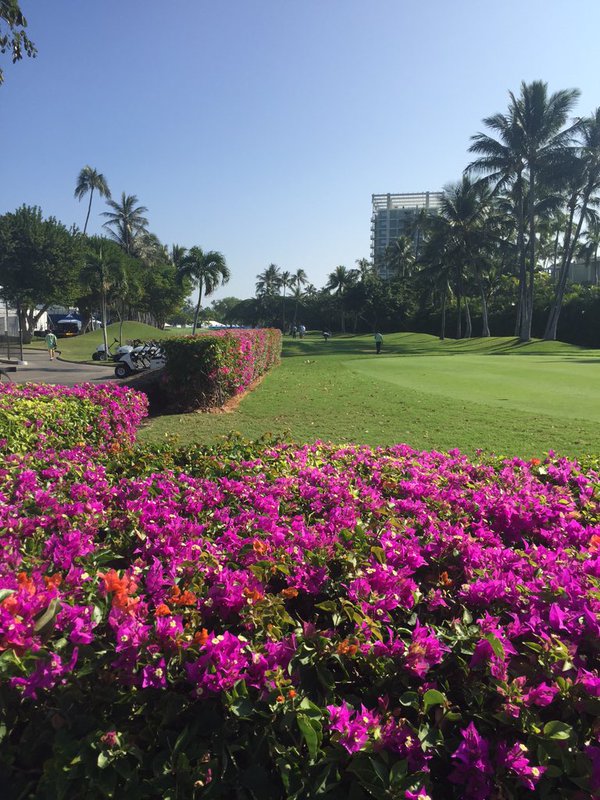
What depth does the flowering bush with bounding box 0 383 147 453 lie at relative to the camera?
504 centimetres

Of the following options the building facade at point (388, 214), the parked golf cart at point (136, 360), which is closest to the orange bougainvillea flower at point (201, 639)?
the parked golf cart at point (136, 360)

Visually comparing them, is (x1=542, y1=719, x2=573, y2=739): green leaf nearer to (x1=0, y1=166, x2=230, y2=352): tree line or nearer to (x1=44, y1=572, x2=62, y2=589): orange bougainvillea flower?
(x1=44, y1=572, x2=62, y2=589): orange bougainvillea flower

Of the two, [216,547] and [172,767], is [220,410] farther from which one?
[172,767]

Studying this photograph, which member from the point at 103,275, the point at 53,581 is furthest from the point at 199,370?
the point at 103,275

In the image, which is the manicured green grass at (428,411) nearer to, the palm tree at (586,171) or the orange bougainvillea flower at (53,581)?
the orange bougainvillea flower at (53,581)

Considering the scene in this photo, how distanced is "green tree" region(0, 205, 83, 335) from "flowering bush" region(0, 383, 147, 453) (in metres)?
38.4

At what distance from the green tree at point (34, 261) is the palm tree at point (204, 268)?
33.5 feet

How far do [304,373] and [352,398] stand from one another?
801 cm

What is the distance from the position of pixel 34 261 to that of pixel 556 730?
46.4 meters

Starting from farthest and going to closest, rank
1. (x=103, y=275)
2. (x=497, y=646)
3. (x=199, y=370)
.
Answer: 1. (x=103, y=275)
2. (x=199, y=370)
3. (x=497, y=646)

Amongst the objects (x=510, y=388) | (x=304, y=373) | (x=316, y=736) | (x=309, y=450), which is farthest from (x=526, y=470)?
(x=304, y=373)

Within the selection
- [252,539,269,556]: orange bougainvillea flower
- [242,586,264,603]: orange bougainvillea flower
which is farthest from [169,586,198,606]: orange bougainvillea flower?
[252,539,269,556]: orange bougainvillea flower

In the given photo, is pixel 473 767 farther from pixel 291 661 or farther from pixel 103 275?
pixel 103 275

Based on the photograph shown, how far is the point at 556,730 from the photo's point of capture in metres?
1.35
